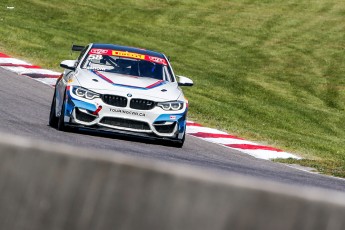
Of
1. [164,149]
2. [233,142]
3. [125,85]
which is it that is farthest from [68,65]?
[233,142]

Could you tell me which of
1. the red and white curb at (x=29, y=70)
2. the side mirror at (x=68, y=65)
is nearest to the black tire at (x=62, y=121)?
the side mirror at (x=68, y=65)

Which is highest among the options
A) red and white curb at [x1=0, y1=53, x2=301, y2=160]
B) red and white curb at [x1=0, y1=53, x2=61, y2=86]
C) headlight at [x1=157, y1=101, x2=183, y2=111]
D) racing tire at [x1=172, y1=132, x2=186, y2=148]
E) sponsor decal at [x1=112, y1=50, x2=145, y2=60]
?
sponsor decal at [x1=112, y1=50, x2=145, y2=60]

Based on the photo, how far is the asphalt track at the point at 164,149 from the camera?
12.7 meters

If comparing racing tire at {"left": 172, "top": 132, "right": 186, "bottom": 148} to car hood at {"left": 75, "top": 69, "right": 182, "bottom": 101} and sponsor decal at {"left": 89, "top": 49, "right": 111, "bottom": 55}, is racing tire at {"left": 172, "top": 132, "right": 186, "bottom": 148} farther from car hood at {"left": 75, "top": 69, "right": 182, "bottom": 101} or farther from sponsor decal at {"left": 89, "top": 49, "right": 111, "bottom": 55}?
sponsor decal at {"left": 89, "top": 49, "right": 111, "bottom": 55}

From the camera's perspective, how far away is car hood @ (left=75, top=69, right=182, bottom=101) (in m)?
13.7

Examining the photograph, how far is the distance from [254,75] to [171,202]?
940 inches

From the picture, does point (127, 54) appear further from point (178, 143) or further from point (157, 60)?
point (178, 143)

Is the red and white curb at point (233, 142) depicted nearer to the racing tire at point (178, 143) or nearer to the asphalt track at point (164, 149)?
the asphalt track at point (164, 149)

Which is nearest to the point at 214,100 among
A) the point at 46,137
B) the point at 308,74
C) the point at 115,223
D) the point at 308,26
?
the point at 308,74

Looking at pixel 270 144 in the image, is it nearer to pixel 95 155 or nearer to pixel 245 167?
pixel 245 167

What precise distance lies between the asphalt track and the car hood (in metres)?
0.67

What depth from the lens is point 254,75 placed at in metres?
27.7

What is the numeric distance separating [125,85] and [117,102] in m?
0.32

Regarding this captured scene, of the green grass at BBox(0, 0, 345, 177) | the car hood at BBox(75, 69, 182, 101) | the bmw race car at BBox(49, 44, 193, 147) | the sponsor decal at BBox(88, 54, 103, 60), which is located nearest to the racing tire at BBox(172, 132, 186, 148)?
the bmw race car at BBox(49, 44, 193, 147)
